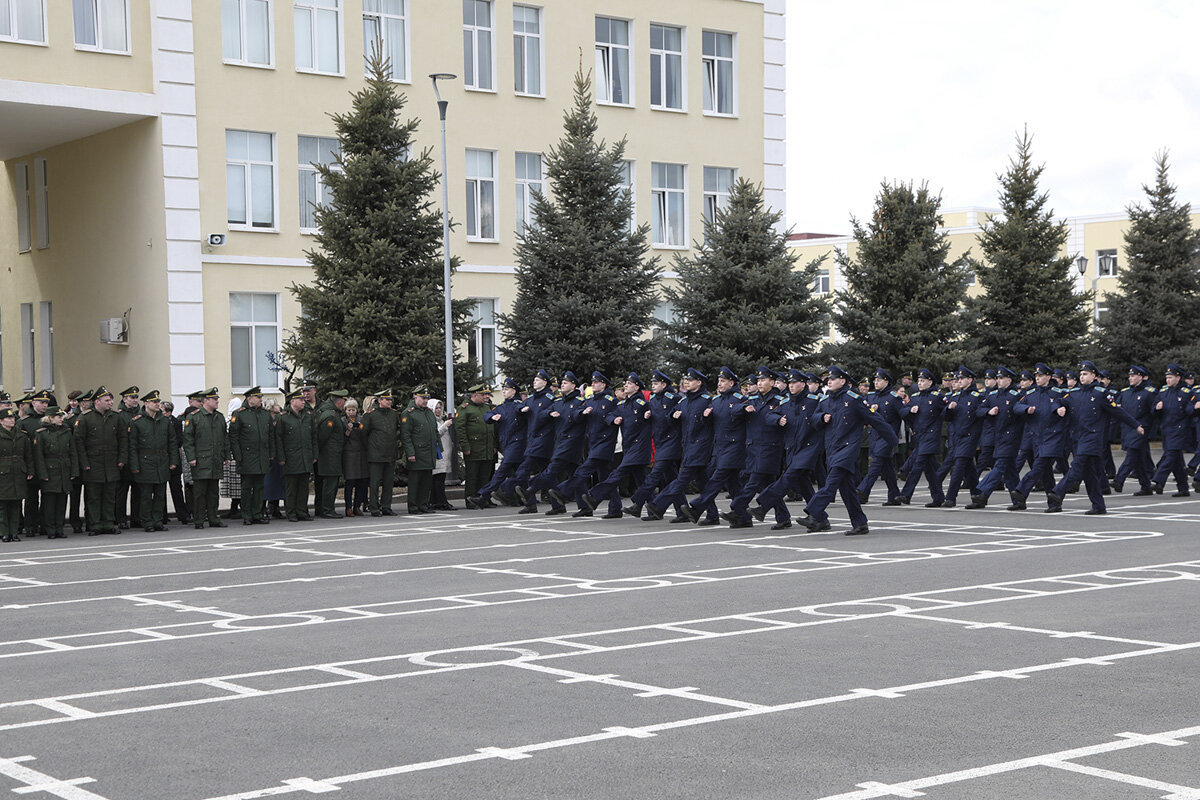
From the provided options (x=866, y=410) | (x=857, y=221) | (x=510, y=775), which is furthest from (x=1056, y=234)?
(x=510, y=775)

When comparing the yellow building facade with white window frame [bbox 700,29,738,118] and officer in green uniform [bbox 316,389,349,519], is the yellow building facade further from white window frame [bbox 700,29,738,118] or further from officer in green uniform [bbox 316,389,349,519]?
officer in green uniform [bbox 316,389,349,519]

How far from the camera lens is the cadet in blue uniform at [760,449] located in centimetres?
1878

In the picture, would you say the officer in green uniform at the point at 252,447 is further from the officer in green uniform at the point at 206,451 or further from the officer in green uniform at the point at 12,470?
the officer in green uniform at the point at 12,470

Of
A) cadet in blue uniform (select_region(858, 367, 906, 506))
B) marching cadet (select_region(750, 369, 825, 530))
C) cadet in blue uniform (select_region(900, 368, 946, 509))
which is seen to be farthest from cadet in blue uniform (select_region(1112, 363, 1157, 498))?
marching cadet (select_region(750, 369, 825, 530))

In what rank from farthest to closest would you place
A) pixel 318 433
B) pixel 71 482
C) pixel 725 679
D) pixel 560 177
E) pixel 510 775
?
pixel 560 177 < pixel 318 433 < pixel 71 482 < pixel 725 679 < pixel 510 775

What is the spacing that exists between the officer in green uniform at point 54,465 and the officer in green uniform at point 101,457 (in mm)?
160

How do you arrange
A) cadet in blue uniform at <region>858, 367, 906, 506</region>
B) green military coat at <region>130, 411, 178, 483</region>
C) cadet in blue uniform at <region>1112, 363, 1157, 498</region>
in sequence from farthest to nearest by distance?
cadet in blue uniform at <region>1112, 363, 1157, 498</region> → cadet in blue uniform at <region>858, 367, 906, 506</region> → green military coat at <region>130, 411, 178, 483</region>

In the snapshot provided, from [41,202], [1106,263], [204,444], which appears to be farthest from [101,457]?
[1106,263]

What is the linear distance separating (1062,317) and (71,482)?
25157mm

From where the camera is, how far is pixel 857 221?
34.4 metres

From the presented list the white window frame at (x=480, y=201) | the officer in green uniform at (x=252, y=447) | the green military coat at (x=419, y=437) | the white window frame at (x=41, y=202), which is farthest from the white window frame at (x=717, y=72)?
the officer in green uniform at (x=252, y=447)

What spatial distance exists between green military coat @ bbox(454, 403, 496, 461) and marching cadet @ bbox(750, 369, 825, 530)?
5592 mm

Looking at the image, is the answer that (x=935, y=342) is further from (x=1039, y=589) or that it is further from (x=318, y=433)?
(x=1039, y=589)

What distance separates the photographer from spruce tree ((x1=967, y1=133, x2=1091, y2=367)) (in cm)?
3675
